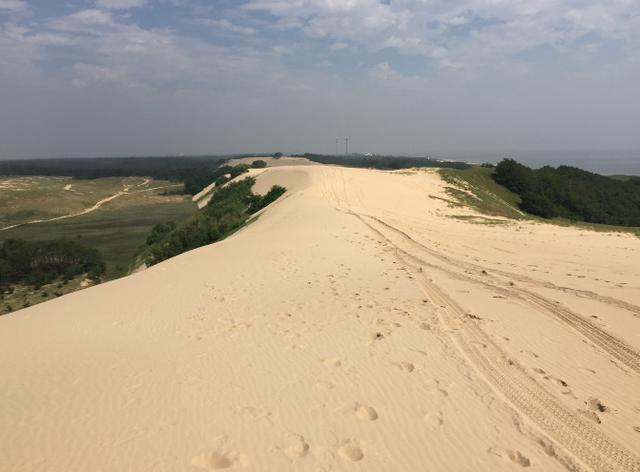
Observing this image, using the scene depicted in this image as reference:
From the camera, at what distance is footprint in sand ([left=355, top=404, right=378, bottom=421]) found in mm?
4086

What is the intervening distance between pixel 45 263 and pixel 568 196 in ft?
132

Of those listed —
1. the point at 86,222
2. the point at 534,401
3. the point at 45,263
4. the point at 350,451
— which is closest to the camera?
the point at 350,451

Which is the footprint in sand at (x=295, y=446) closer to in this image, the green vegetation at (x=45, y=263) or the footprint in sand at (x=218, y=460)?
the footprint in sand at (x=218, y=460)

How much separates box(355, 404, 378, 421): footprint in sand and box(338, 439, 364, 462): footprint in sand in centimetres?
40

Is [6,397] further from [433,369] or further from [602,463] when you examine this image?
[602,463]

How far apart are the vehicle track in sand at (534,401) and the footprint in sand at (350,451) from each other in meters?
1.80

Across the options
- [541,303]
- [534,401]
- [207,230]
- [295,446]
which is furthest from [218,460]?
[207,230]

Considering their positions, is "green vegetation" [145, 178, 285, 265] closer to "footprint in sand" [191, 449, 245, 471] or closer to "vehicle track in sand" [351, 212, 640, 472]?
"vehicle track in sand" [351, 212, 640, 472]

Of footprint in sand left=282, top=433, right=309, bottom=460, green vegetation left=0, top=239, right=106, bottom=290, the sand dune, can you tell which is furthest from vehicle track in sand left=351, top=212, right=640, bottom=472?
green vegetation left=0, top=239, right=106, bottom=290

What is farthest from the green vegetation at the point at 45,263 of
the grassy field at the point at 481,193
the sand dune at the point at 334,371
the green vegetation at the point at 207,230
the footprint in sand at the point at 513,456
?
the footprint in sand at the point at 513,456

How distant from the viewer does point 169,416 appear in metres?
4.11

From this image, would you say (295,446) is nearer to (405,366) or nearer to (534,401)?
(405,366)

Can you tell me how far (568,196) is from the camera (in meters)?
35.3

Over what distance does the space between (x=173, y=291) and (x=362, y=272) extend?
4.35 m
